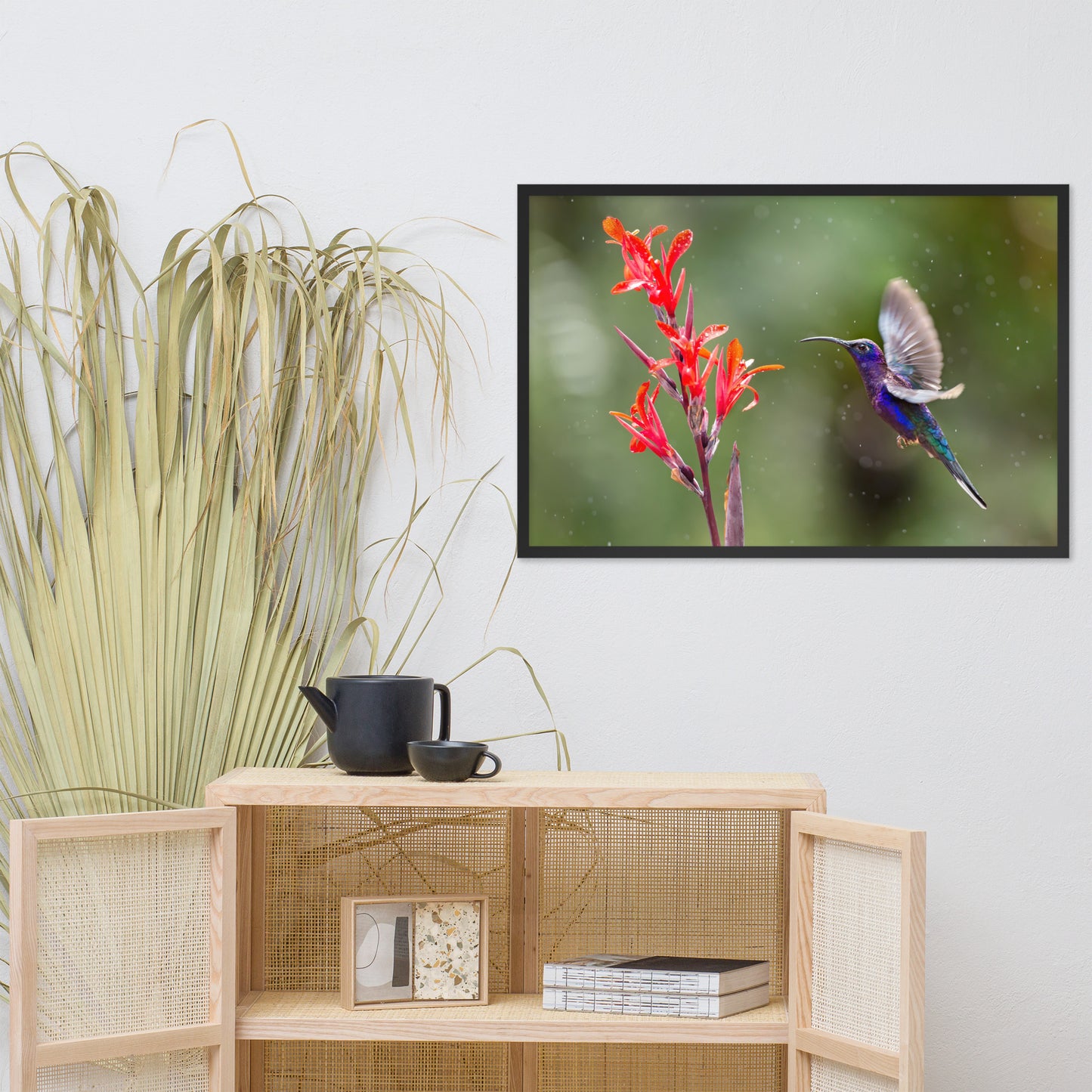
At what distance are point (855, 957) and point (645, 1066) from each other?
45 centimetres

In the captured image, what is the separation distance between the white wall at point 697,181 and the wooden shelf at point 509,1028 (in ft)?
1.70

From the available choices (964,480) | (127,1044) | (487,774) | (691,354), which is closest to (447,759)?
(487,774)

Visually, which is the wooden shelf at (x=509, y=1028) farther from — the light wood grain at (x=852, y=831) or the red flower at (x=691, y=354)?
the red flower at (x=691, y=354)

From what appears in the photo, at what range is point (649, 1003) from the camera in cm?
144

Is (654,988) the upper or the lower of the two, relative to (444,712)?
lower

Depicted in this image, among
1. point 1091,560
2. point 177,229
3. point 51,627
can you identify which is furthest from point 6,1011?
point 1091,560

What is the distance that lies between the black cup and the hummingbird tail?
984 mm

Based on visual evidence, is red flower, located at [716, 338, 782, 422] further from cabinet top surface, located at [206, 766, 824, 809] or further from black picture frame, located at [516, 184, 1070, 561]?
cabinet top surface, located at [206, 766, 824, 809]

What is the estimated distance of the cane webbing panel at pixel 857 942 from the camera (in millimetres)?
1306

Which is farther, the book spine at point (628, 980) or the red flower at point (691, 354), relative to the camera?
the red flower at point (691, 354)

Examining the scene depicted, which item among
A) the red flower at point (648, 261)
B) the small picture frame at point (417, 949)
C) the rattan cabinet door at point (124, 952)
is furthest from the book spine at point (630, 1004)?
the red flower at point (648, 261)

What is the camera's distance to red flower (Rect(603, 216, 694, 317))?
6.28 feet

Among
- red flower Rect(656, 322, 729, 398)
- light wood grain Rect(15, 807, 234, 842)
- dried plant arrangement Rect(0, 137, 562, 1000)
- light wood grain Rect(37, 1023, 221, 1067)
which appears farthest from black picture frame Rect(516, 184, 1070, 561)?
light wood grain Rect(37, 1023, 221, 1067)

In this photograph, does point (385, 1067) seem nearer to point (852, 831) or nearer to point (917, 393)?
point (852, 831)
